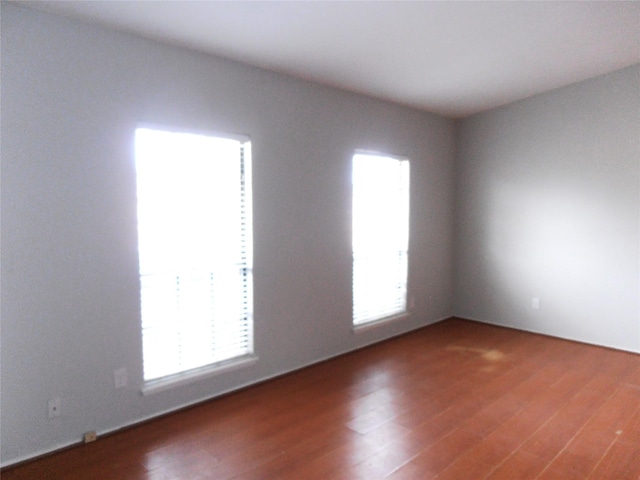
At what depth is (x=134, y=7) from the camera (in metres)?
2.39

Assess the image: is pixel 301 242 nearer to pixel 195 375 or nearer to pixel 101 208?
pixel 195 375

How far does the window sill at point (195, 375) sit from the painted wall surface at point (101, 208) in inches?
2.1

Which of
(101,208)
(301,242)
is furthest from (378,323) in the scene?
(101,208)

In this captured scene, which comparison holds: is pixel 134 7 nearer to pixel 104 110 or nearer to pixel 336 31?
pixel 104 110

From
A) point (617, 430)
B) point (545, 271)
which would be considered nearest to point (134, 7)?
point (617, 430)

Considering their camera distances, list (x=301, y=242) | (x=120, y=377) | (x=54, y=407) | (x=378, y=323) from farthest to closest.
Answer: (x=378, y=323), (x=301, y=242), (x=120, y=377), (x=54, y=407)

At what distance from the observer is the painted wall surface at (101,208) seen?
2330 mm

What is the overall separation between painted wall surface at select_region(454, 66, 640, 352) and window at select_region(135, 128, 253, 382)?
333cm

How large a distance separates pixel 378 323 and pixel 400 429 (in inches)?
72.7

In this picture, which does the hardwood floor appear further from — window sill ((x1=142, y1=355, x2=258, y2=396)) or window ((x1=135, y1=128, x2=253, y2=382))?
window ((x1=135, y1=128, x2=253, y2=382))

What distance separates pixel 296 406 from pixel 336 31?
2.67 meters

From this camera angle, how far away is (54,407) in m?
2.47

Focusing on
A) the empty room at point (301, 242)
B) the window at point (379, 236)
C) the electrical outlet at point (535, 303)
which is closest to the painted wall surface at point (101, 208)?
the empty room at point (301, 242)

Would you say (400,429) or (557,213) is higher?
(557,213)
